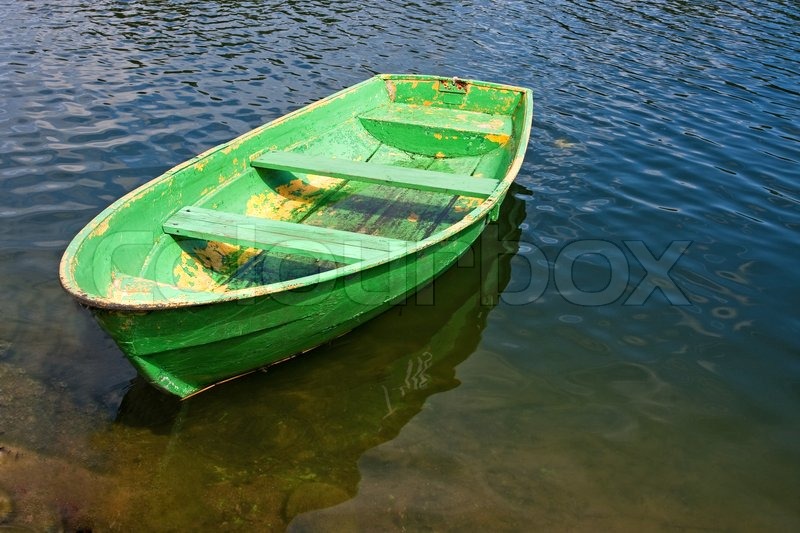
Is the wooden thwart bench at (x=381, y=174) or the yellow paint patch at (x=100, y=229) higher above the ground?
the yellow paint patch at (x=100, y=229)

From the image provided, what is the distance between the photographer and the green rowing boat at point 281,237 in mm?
3858

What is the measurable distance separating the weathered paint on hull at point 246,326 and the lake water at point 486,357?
16.3 inches

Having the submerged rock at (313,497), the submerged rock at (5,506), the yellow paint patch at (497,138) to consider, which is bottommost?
the submerged rock at (313,497)

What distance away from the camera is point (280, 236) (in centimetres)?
476

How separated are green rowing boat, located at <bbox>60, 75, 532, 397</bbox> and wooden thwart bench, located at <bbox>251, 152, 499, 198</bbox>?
2 cm

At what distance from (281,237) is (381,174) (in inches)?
58.6

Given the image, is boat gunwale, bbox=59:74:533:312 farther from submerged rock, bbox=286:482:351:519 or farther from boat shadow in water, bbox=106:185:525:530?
submerged rock, bbox=286:482:351:519

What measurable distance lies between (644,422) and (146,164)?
6.16 metres

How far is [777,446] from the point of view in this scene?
4.49m

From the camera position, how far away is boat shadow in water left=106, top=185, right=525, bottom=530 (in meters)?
3.90

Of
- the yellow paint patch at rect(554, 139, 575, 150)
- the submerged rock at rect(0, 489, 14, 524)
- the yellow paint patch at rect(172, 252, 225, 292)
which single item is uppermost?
the yellow paint patch at rect(172, 252, 225, 292)

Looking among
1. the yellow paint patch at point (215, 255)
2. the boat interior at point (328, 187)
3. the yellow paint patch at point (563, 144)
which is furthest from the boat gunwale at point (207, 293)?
the yellow paint patch at point (563, 144)

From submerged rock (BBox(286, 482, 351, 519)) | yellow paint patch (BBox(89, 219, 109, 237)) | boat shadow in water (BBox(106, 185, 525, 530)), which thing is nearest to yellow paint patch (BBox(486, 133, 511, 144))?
boat shadow in water (BBox(106, 185, 525, 530))

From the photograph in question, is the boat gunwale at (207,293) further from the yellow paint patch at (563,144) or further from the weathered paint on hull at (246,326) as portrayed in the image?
the yellow paint patch at (563,144)
